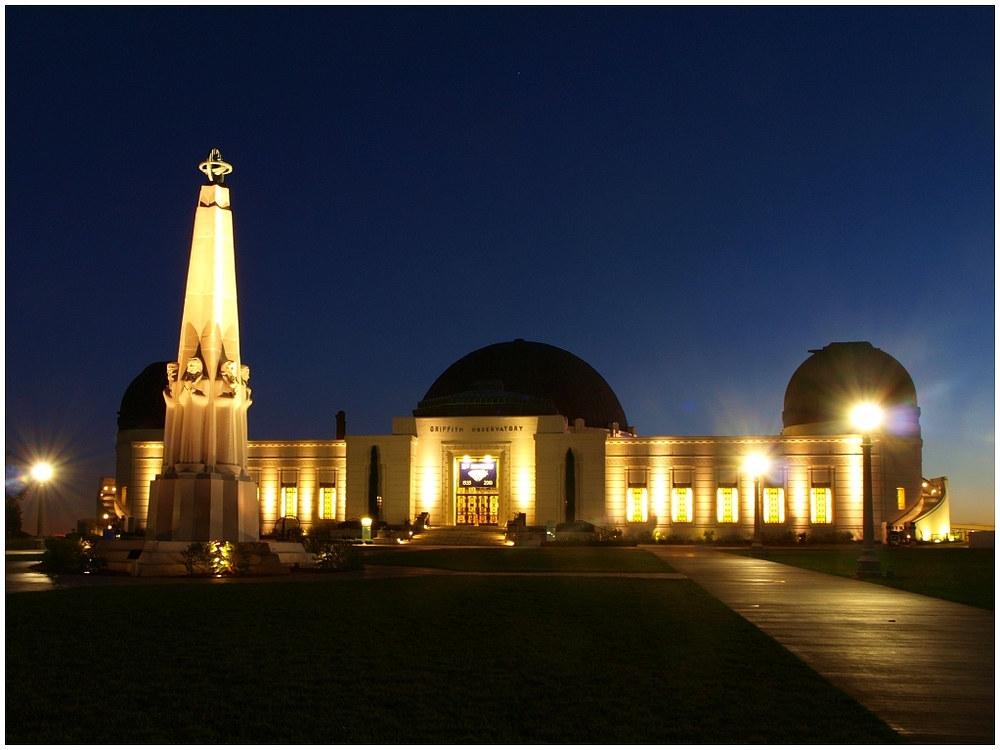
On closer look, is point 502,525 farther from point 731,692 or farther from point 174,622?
point 731,692

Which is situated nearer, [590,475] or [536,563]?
[536,563]

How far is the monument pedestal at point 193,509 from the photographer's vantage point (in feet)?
79.5

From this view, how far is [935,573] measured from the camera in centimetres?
2766

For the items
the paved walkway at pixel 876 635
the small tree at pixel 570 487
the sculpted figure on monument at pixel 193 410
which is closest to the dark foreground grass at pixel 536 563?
the paved walkway at pixel 876 635

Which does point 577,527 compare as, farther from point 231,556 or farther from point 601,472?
point 231,556

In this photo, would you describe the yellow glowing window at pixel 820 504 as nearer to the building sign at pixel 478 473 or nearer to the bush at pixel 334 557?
the building sign at pixel 478 473

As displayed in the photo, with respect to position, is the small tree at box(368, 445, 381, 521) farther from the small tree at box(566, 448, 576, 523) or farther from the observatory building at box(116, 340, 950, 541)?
the small tree at box(566, 448, 576, 523)

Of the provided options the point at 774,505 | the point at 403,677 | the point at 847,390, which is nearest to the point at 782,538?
the point at 774,505

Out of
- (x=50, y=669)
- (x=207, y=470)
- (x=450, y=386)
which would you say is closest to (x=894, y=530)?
(x=450, y=386)

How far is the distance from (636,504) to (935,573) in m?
31.5

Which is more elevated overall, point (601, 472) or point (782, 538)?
point (601, 472)

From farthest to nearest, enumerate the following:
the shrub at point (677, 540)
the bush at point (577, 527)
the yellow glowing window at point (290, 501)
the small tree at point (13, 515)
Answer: the yellow glowing window at point (290, 501), the bush at point (577, 527), the shrub at point (677, 540), the small tree at point (13, 515)

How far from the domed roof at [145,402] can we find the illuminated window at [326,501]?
19.0 metres

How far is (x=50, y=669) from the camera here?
10086mm
